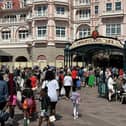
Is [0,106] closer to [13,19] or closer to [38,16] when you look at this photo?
[38,16]

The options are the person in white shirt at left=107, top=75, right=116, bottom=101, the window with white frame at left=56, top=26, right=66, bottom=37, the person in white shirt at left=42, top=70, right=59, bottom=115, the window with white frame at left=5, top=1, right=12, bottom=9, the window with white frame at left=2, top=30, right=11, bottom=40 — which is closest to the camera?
the person in white shirt at left=42, top=70, right=59, bottom=115

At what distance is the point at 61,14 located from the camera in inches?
2343

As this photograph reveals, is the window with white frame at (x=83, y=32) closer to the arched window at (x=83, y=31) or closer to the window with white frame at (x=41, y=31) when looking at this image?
the arched window at (x=83, y=31)

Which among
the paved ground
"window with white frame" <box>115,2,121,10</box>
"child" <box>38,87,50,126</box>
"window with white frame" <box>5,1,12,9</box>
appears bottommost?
the paved ground

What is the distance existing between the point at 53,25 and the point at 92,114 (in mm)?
42602

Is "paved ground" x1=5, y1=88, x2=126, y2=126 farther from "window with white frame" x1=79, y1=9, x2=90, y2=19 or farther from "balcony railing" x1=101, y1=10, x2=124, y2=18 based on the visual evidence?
"window with white frame" x1=79, y1=9, x2=90, y2=19

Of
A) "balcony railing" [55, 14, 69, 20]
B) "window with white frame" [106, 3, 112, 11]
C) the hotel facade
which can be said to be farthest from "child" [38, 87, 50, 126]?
"balcony railing" [55, 14, 69, 20]

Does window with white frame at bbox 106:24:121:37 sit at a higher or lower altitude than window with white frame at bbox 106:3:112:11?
lower

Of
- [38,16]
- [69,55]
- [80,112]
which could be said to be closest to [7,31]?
[38,16]

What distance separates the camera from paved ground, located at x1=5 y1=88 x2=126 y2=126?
46.6 ft

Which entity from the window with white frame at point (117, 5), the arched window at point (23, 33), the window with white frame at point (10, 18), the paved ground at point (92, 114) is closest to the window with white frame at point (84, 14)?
the window with white frame at point (117, 5)

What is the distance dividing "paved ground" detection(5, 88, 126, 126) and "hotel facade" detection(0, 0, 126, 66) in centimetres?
3526

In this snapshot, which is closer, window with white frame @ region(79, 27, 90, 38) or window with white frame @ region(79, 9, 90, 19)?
window with white frame @ region(79, 27, 90, 38)

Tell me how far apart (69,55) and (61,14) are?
74.0 ft
